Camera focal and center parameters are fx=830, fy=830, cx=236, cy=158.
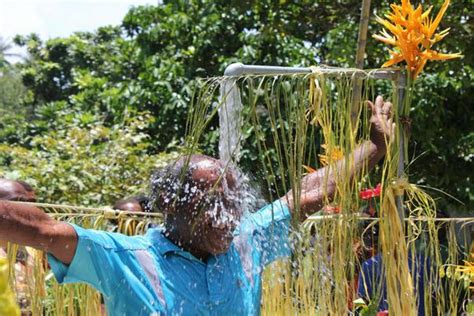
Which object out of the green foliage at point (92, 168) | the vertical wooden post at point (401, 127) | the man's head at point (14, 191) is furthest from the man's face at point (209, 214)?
the green foliage at point (92, 168)

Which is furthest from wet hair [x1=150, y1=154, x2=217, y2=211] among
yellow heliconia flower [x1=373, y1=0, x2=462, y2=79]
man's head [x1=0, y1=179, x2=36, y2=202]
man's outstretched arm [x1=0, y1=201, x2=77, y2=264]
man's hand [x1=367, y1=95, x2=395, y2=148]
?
man's head [x1=0, y1=179, x2=36, y2=202]

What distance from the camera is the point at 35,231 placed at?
1.79 meters

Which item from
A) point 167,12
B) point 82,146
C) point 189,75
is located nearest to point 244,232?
point 82,146

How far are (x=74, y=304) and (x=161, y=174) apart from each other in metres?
0.87

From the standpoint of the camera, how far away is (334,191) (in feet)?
6.47

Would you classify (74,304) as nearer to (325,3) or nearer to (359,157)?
(359,157)

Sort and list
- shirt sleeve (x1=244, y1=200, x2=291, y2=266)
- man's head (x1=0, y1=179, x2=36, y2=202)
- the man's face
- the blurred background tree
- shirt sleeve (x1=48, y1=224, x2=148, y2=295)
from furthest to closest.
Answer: the blurred background tree, man's head (x1=0, y1=179, x2=36, y2=202), shirt sleeve (x1=244, y1=200, x2=291, y2=266), the man's face, shirt sleeve (x1=48, y1=224, x2=148, y2=295)

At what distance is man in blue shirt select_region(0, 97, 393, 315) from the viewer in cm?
189

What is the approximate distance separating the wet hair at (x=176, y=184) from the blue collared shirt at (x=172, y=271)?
0.30 feet

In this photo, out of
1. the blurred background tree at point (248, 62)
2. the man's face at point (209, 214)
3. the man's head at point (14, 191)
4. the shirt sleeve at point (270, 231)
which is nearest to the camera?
the man's face at point (209, 214)

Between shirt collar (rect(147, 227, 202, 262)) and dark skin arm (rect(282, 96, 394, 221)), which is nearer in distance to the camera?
dark skin arm (rect(282, 96, 394, 221))

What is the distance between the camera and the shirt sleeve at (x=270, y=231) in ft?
7.07

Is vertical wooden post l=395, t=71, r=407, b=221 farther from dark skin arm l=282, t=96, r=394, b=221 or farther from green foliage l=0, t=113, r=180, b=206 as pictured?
green foliage l=0, t=113, r=180, b=206

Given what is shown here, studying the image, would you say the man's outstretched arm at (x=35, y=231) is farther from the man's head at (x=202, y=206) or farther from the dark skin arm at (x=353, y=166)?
the dark skin arm at (x=353, y=166)
